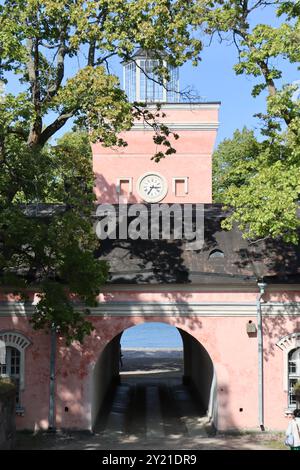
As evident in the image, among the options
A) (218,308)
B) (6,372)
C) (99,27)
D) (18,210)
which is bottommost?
(6,372)

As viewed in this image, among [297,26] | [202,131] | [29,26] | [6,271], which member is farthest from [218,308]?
[202,131]

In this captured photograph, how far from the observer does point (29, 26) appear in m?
15.9

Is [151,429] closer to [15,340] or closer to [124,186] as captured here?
[15,340]

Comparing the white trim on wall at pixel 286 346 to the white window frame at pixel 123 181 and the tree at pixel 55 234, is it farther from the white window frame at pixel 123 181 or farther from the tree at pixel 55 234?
the white window frame at pixel 123 181

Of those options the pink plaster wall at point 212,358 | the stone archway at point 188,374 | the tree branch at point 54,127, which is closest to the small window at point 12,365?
the pink plaster wall at point 212,358

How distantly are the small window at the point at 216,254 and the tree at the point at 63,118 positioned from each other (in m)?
4.14

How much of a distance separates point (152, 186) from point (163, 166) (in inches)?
44.8

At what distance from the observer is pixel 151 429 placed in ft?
60.6

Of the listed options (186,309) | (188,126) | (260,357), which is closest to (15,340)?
(186,309)

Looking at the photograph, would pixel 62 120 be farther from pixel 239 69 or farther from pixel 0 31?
pixel 239 69

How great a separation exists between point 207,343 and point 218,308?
110 centimetres

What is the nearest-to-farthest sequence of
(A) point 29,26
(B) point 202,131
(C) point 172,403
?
(A) point 29,26 → (C) point 172,403 → (B) point 202,131

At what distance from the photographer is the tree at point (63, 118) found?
14930 mm

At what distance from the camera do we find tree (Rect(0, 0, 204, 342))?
49.0 ft
